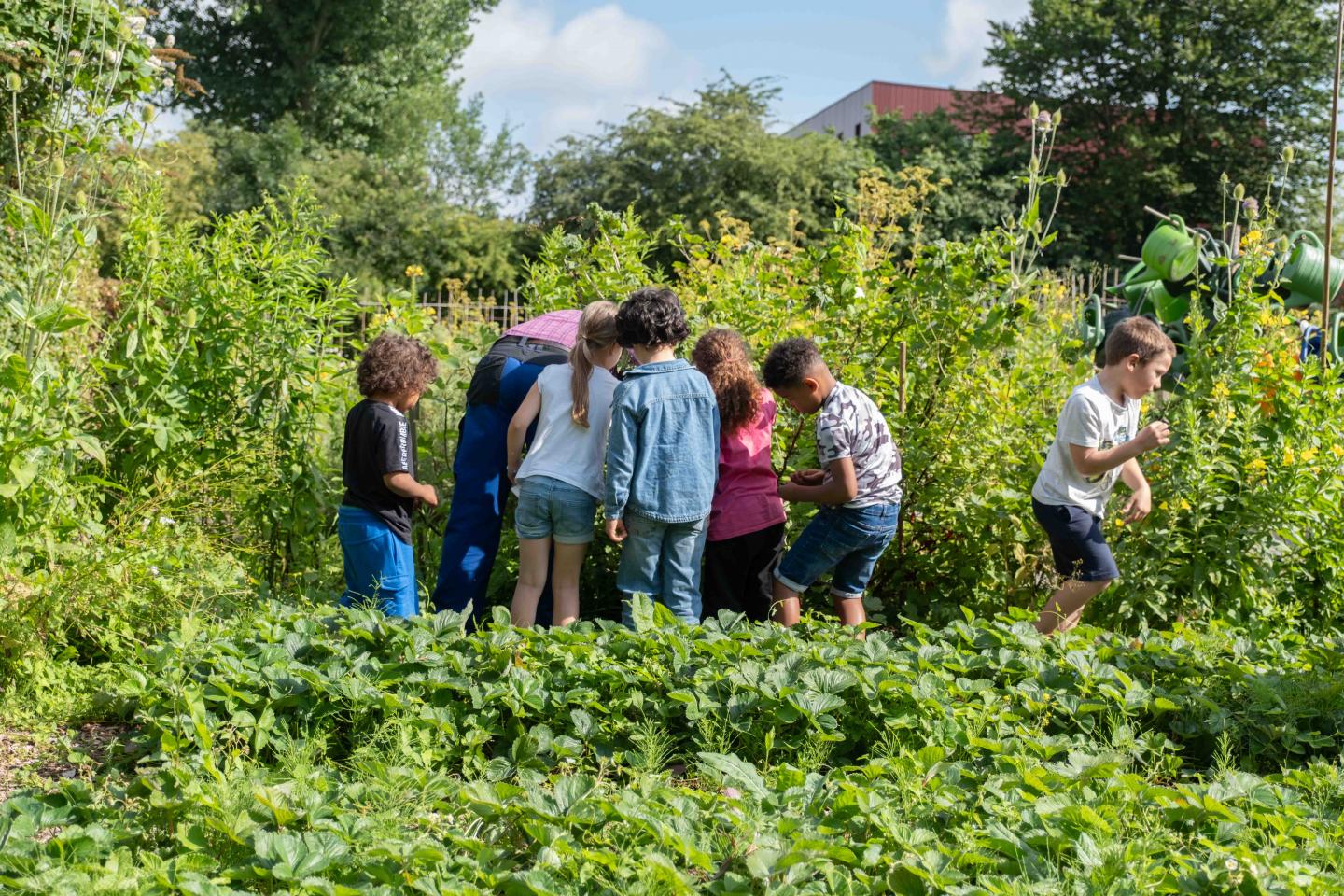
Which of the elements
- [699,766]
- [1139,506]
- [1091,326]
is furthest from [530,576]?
[1091,326]

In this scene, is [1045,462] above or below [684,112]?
below

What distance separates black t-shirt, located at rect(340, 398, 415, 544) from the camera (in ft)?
14.3

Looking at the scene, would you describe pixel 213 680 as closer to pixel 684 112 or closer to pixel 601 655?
pixel 601 655

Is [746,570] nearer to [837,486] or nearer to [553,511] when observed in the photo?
[837,486]

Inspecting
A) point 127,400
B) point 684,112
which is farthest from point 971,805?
point 684,112

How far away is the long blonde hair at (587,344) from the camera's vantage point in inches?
170

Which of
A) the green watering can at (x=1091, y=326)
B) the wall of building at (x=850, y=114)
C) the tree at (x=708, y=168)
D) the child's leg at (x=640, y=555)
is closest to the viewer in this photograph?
the child's leg at (x=640, y=555)

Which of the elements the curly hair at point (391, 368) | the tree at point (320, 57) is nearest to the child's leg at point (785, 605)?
the curly hair at point (391, 368)

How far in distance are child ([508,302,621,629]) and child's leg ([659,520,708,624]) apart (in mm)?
330

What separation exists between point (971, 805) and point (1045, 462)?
2.15 metres

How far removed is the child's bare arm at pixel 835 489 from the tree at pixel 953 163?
2226cm

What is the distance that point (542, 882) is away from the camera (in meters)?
2.30

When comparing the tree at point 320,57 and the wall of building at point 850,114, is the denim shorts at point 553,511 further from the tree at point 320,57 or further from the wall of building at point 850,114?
the wall of building at point 850,114

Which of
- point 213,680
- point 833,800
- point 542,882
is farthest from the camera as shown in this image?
point 213,680
